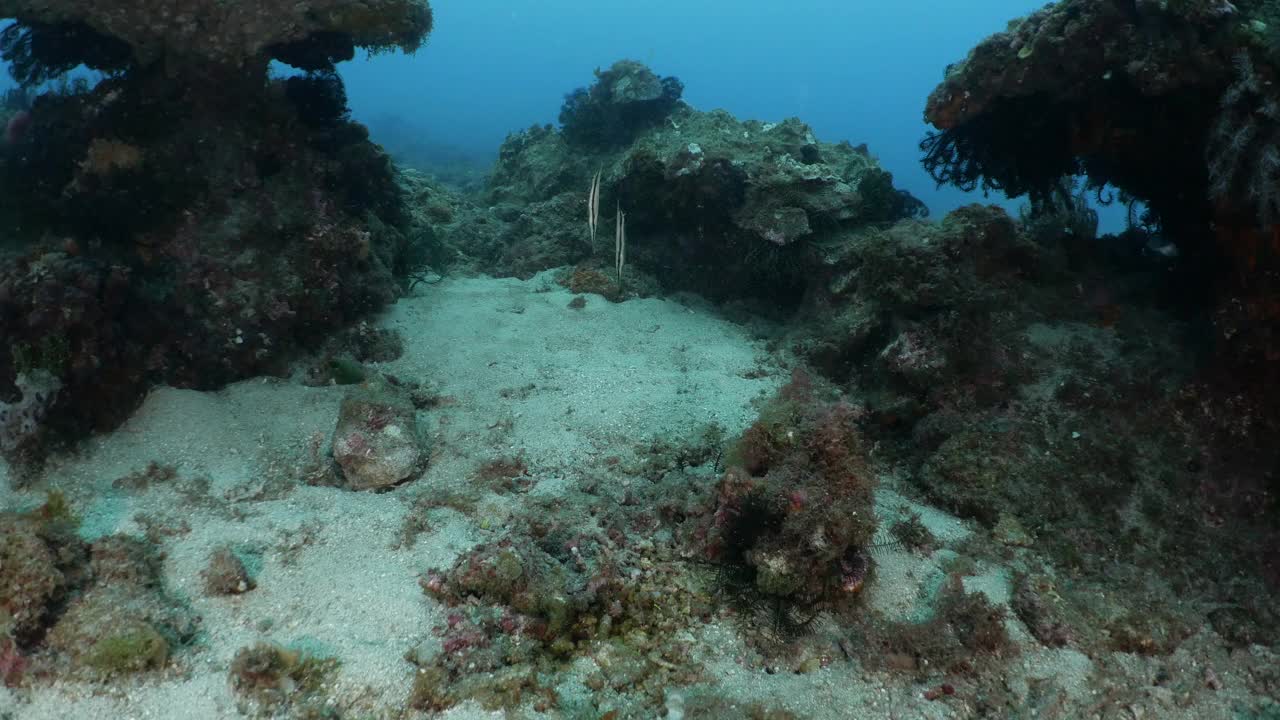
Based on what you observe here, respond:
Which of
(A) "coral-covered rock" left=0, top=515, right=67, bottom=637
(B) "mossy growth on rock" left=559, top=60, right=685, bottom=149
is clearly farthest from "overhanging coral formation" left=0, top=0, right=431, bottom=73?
(B) "mossy growth on rock" left=559, top=60, right=685, bottom=149

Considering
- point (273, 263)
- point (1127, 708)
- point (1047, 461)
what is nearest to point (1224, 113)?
point (1047, 461)

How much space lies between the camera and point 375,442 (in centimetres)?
544

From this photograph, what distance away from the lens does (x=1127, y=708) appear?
12.2ft

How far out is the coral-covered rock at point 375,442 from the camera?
17.6ft

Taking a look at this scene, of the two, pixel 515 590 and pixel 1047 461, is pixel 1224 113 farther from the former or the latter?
pixel 515 590

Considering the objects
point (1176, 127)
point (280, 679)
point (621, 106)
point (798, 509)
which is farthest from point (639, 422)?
point (621, 106)

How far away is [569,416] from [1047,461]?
14.5ft

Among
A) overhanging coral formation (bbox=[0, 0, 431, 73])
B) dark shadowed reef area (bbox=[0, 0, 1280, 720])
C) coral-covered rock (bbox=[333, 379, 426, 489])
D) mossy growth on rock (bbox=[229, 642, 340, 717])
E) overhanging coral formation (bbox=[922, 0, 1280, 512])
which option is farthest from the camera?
overhanging coral formation (bbox=[0, 0, 431, 73])

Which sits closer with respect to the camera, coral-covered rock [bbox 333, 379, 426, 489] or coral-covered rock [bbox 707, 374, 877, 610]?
coral-covered rock [bbox 707, 374, 877, 610]

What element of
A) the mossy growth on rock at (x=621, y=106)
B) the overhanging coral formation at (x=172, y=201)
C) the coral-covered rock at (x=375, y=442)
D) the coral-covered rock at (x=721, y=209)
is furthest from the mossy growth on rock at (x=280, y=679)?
the mossy growth on rock at (x=621, y=106)

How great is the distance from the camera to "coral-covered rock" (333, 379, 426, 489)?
5.38 metres

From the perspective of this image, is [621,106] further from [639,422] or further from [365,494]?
[365,494]

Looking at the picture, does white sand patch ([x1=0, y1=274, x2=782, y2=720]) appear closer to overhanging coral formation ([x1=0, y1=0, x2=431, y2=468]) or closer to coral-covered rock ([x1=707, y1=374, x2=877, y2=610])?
overhanging coral formation ([x1=0, y1=0, x2=431, y2=468])

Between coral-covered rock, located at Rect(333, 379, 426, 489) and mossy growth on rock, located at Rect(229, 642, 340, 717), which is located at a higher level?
coral-covered rock, located at Rect(333, 379, 426, 489)
